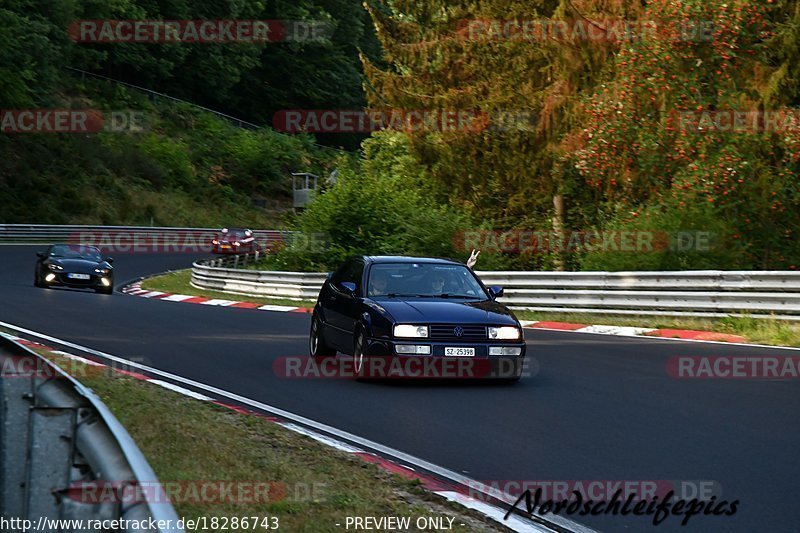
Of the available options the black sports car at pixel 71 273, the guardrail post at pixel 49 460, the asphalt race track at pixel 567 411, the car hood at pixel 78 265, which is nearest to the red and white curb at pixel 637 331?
the asphalt race track at pixel 567 411

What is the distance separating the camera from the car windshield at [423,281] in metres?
14.6

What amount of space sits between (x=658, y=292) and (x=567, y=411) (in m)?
11.5

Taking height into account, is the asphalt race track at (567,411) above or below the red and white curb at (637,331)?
above

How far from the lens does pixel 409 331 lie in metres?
13.4

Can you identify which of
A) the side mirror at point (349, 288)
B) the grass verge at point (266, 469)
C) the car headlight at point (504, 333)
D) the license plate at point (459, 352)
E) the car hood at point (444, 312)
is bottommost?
the grass verge at point (266, 469)

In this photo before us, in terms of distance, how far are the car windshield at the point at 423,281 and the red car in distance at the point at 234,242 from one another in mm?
43494

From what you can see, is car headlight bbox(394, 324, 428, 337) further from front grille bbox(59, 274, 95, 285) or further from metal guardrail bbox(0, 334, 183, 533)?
front grille bbox(59, 274, 95, 285)

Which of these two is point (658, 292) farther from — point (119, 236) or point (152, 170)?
point (152, 170)

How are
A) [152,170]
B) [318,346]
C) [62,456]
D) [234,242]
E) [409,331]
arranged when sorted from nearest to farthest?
[62,456] < [409,331] < [318,346] < [234,242] < [152,170]

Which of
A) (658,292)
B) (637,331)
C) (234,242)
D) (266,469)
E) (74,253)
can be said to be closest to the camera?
(266,469)

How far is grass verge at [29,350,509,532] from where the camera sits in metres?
6.75

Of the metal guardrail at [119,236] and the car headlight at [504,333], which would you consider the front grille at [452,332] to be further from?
the metal guardrail at [119,236]

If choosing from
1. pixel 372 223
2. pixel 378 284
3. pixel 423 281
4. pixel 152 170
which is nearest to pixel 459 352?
pixel 423 281

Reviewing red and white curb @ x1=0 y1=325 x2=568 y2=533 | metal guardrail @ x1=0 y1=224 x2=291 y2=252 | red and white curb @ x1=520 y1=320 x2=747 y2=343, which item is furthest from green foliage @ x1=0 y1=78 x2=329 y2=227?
red and white curb @ x1=0 y1=325 x2=568 y2=533
